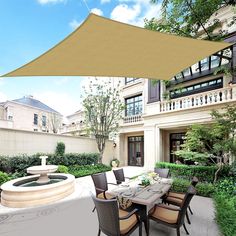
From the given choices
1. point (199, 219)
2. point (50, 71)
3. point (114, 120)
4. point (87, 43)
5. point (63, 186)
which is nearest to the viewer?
point (87, 43)

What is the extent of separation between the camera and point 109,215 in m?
2.28

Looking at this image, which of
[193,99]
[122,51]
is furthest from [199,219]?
[193,99]

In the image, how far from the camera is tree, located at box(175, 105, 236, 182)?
5.03 metres

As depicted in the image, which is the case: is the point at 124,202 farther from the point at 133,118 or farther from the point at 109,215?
the point at 133,118

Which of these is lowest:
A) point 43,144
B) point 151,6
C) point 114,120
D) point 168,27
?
point 43,144

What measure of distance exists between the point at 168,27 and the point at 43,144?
815 centimetres

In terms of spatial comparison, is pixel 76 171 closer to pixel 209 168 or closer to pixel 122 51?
pixel 209 168

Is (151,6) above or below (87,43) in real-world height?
above

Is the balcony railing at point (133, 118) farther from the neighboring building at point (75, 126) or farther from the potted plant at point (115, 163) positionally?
the neighboring building at point (75, 126)

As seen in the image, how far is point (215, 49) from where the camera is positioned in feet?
8.14

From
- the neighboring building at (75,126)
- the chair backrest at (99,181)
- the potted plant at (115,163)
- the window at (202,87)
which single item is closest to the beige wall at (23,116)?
the neighboring building at (75,126)

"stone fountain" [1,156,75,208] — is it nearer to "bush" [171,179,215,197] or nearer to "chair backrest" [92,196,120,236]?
"chair backrest" [92,196,120,236]

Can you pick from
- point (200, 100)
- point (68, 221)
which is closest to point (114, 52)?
point (68, 221)

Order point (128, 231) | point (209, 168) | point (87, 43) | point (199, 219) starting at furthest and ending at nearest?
1. point (209, 168)
2. point (199, 219)
3. point (128, 231)
4. point (87, 43)
